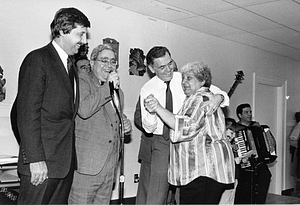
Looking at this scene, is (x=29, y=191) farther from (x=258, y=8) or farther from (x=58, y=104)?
(x=258, y=8)

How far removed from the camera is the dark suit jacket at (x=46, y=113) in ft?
6.23

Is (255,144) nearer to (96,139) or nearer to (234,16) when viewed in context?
(234,16)

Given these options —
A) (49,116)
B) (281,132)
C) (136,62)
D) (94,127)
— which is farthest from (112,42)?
(281,132)

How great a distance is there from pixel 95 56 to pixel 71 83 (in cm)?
55

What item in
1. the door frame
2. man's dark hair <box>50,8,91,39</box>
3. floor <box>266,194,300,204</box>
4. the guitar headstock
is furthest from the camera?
the door frame

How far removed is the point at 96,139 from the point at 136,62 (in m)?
1.96

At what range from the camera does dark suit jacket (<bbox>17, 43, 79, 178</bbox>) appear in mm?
1897

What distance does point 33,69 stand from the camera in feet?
6.38

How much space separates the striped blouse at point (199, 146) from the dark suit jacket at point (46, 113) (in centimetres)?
65

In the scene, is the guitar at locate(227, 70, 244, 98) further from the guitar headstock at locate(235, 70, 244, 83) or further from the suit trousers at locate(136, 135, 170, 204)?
the suit trousers at locate(136, 135, 170, 204)

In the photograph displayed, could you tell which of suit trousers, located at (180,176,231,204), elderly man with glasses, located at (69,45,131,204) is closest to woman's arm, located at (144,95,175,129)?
elderly man with glasses, located at (69,45,131,204)

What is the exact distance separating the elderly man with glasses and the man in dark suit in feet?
0.67

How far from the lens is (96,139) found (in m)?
2.41

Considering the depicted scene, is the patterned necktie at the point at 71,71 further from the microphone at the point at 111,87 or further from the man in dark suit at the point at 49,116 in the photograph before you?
the microphone at the point at 111,87
